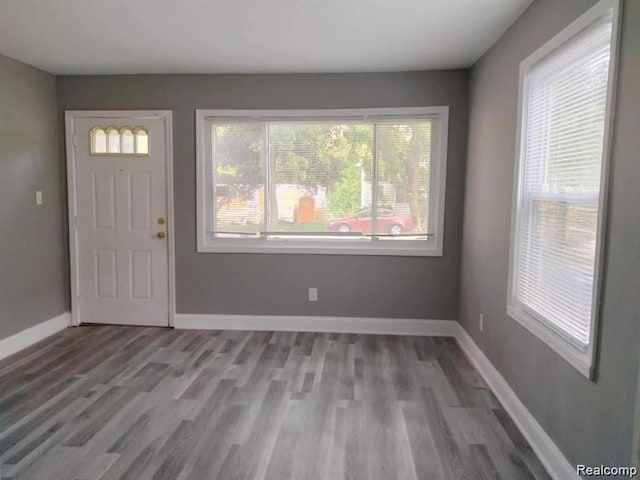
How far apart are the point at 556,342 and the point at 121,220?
3.74 m

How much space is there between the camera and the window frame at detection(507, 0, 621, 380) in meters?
1.63

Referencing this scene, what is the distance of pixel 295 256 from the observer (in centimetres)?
405

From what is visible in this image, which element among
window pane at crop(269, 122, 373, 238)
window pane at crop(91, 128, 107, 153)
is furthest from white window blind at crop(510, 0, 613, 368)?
window pane at crop(91, 128, 107, 153)

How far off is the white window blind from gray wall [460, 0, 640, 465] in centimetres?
12

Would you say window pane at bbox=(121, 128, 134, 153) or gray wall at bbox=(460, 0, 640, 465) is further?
window pane at bbox=(121, 128, 134, 153)

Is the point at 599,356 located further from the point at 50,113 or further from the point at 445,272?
the point at 50,113

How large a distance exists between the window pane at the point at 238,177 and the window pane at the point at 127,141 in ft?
2.59

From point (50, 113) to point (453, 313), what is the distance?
4.20 meters

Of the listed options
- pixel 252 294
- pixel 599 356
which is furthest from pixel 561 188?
pixel 252 294

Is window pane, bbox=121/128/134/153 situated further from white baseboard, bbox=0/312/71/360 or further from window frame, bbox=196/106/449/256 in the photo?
white baseboard, bbox=0/312/71/360

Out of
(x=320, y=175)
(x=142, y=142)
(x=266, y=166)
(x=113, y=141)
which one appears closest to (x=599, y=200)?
(x=320, y=175)

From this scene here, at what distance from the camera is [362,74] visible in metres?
3.83

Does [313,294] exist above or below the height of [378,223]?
below

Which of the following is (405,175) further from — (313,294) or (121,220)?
(121,220)
